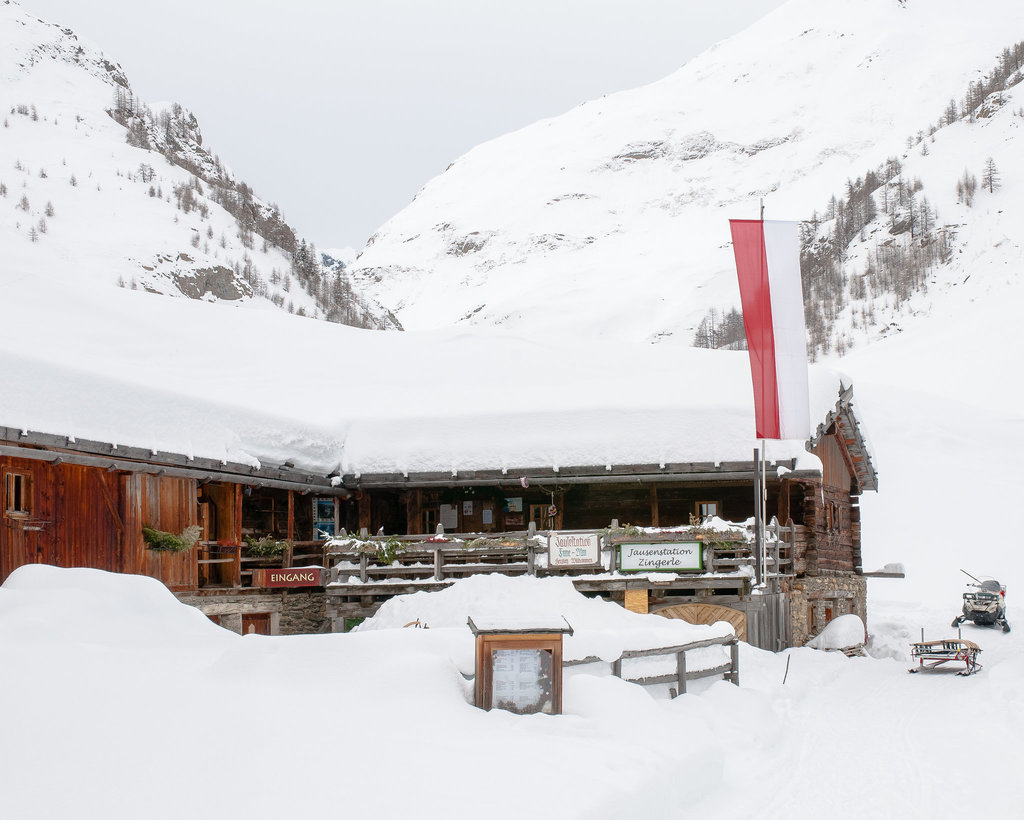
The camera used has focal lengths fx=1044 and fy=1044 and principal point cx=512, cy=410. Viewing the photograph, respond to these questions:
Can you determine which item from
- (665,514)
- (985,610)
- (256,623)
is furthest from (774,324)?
(985,610)

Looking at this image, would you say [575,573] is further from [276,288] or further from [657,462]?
[276,288]

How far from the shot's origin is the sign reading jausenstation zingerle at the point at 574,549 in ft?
59.2

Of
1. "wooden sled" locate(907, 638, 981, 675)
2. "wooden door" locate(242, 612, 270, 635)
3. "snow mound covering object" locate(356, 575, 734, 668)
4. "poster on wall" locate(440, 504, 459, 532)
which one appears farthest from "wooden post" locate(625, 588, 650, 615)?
"wooden door" locate(242, 612, 270, 635)

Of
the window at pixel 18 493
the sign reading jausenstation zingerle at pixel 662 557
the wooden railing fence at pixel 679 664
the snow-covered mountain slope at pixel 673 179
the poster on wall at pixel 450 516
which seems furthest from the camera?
the snow-covered mountain slope at pixel 673 179

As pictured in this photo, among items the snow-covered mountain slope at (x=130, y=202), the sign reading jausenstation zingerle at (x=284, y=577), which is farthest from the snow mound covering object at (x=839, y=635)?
the snow-covered mountain slope at (x=130, y=202)

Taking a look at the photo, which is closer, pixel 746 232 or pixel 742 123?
pixel 746 232

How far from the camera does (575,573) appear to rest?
18250 millimetres

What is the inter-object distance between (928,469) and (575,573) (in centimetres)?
3711

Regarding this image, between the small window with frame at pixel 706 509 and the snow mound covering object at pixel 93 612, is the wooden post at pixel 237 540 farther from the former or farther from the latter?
the small window with frame at pixel 706 509

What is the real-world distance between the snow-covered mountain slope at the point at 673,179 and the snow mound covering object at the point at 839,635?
216 feet

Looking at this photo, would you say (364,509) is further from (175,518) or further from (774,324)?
(774,324)

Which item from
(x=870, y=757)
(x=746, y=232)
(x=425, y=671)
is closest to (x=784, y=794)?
(x=870, y=757)

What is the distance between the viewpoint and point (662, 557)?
1797 centimetres

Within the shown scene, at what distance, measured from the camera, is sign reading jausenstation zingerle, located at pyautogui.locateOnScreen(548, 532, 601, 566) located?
18047 mm
